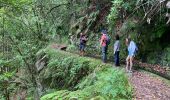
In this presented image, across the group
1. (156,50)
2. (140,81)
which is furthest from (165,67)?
(140,81)

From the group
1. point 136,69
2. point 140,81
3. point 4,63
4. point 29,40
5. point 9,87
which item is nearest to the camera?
point 140,81

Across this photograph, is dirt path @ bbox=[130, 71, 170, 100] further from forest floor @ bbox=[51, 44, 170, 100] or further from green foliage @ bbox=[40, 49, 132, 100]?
green foliage @ bbox=[40, 49, 132, 100]

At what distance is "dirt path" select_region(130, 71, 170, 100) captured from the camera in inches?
416

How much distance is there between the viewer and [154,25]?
17750 millimetres

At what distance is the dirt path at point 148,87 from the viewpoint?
1057 cm

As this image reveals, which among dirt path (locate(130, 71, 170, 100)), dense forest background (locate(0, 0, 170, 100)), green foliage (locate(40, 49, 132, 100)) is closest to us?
green foliage (locate(40, 49, 132, 100))

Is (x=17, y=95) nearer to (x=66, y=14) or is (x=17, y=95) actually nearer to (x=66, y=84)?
(x=66, y=84)

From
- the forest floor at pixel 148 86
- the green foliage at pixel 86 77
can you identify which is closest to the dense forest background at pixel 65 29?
the green foliage at pixel 86 77

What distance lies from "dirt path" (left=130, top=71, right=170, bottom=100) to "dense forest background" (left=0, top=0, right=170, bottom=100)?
A: 2.64 meters

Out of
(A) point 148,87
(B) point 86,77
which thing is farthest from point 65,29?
(A) point 148,87

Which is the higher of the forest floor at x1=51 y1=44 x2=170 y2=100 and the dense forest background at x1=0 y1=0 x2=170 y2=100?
the dense forest background at x1=0 y1=0 x2=170 y2=100

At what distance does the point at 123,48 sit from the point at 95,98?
1172 centimetres

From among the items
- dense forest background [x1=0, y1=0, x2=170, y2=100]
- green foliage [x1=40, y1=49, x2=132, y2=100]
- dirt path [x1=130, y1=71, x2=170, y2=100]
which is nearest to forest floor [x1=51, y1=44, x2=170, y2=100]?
dirt path [x1=130, y1=71, x2=170, y2=100]

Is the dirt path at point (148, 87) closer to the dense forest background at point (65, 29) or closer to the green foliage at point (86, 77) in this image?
the green foliage at point (86, 77)
